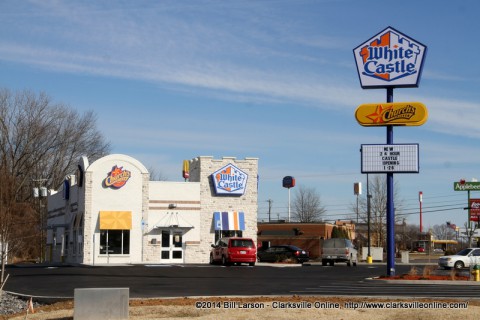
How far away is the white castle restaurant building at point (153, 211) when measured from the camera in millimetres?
48062

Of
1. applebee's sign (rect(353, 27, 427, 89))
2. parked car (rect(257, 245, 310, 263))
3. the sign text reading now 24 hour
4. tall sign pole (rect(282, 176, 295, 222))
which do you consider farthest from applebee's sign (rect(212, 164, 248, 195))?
tall sign pole (rect(282, 176, 295, 222))

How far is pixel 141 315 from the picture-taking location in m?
15.9

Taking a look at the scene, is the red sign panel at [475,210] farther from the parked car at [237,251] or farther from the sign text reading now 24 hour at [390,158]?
the sign text reading now 24 hour at [390,158]

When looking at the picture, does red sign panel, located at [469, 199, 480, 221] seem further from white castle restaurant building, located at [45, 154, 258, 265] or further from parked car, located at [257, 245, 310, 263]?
white castle restaurant building, located at [45, 154, 258, 265]

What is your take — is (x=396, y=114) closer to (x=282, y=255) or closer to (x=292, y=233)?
(x=282, y=255)

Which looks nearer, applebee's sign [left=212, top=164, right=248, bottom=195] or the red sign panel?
applebee's sign [left=212, top=164, right=248, bottom=195]

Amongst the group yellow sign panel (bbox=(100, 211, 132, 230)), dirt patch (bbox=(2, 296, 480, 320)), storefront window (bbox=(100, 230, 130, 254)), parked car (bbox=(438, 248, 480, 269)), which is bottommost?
dirt patch (bbox=(2, 296, 480, 320))

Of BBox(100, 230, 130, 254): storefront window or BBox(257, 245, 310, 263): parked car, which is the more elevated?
BBox(100, 230, 130, 254): storefront window

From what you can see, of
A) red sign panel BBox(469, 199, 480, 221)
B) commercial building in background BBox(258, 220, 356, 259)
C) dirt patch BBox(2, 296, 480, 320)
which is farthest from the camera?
commercial building in background BBox(258, 220, 356, 259)

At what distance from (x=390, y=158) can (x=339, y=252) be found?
18.1 meters

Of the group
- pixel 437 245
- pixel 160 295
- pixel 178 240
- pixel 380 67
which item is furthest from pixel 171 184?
pixel 437 245

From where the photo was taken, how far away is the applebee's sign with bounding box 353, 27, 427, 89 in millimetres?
30047

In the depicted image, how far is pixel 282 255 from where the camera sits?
5434 cm

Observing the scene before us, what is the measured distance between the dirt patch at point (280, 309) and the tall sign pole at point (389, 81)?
12179 mm
